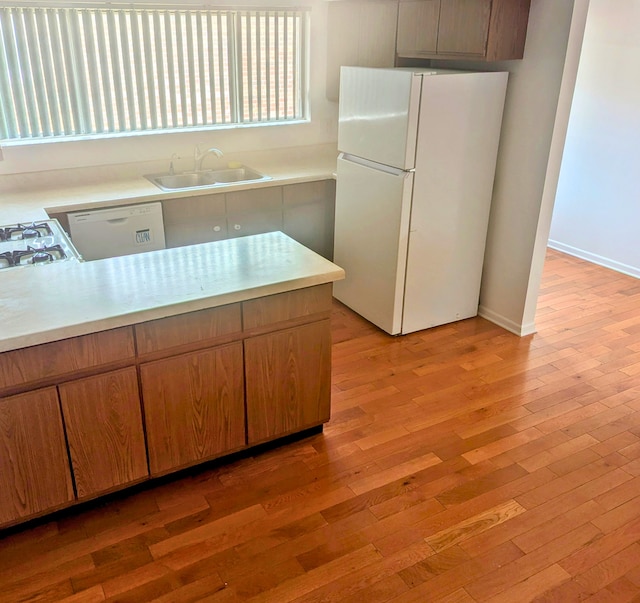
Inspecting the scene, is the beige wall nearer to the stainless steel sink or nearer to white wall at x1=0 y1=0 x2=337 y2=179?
white wall at x1=0 y1=0 x2=337 y2=179

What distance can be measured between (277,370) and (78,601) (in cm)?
106

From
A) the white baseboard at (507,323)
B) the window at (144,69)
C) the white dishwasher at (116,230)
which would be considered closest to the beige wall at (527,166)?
the white baseboard at (507,323)

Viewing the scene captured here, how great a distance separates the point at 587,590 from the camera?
6.53ft

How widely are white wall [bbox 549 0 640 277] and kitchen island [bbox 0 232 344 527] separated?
3.21m

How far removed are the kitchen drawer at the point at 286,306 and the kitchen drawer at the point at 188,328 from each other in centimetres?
5

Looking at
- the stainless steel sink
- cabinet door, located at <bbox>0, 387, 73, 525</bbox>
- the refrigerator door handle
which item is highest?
the refrigerator door handle

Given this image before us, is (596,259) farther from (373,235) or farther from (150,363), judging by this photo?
(150,363)

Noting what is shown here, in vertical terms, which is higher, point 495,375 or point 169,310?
point 169,310

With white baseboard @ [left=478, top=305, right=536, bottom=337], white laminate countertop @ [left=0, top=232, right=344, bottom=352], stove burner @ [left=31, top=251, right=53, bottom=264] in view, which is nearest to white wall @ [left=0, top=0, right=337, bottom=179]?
stove burner @ [left=31, top=251, right=53, bottom=264]

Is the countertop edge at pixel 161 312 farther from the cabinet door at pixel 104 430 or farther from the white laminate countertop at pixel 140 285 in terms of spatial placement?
the cabinet door at pixel 104 430

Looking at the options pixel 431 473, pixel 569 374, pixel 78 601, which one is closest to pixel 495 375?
pixel 569 374

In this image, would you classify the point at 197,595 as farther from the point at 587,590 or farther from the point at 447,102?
the point at 447,102

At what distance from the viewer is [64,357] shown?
1.97m

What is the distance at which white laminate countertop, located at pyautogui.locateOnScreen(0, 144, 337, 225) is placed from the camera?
3320 millimetres
